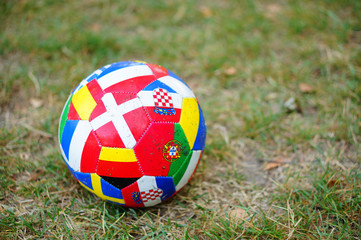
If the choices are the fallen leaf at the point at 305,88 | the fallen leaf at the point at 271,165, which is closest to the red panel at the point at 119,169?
the fallen leaf at the point at 271,165

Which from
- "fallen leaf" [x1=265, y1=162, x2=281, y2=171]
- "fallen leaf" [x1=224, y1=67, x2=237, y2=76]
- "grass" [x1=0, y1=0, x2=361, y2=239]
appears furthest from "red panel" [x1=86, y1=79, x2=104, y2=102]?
"fallen leaf" [x1=224, y1=67, x2=237, y2=76]

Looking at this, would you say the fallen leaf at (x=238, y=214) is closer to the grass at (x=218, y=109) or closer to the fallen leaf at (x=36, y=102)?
Result: the grass at (x=218, y=109)

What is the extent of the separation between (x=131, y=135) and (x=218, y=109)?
138 centimetres

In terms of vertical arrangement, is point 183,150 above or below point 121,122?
below

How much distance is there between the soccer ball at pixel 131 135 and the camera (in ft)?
5.48

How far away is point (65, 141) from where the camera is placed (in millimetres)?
1811

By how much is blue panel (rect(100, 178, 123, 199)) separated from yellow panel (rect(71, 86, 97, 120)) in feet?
1.30

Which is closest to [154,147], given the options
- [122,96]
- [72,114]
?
[122,96]

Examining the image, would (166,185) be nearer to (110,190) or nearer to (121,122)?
(110,190)

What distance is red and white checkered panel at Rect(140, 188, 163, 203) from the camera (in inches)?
69.9

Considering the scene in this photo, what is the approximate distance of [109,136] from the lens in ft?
5.46

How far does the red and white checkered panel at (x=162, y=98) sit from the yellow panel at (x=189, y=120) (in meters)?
0.10

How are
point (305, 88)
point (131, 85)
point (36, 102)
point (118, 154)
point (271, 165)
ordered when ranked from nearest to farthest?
point (118, 154) → point (131, 85) → point (271, 165) → point (36, 102) → point (305, 88)

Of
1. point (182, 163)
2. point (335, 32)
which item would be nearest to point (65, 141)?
point (182, 163)
